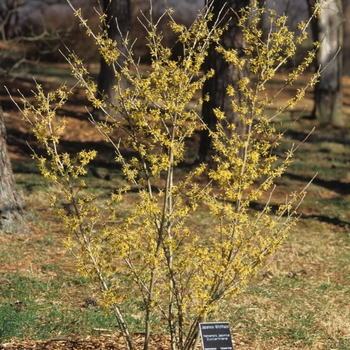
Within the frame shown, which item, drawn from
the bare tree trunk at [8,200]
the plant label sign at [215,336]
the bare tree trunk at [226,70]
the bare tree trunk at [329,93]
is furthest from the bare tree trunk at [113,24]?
the plant label sign at [215,336]

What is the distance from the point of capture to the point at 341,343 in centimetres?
644

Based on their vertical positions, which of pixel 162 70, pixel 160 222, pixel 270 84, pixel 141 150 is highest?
pixel 162 70

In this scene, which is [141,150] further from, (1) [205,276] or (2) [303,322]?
(2) [303,322]

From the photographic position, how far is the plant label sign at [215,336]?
484cm

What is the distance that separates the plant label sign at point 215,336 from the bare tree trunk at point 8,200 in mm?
4133

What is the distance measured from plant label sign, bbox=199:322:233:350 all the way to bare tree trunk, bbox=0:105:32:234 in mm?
4133

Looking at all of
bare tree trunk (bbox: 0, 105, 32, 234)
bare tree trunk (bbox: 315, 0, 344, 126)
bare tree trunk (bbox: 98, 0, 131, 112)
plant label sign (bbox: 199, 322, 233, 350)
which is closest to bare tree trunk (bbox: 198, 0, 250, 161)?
bare tree trunk (bbox: 0, 105, 32, 234)

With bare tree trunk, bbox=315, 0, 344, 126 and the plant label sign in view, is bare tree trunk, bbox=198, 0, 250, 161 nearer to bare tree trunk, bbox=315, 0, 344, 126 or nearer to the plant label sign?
the plant label sign

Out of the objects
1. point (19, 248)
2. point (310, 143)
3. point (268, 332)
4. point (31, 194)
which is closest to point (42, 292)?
point (19, 248)

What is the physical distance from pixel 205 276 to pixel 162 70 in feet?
4.28

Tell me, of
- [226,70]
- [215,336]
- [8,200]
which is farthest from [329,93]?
[215,336]

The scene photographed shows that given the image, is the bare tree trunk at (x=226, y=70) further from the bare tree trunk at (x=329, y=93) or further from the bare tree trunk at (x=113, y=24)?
the bare tree trunk at (x=329, y=93)

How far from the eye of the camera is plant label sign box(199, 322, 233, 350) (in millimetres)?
4844

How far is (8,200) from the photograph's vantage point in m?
8.51
